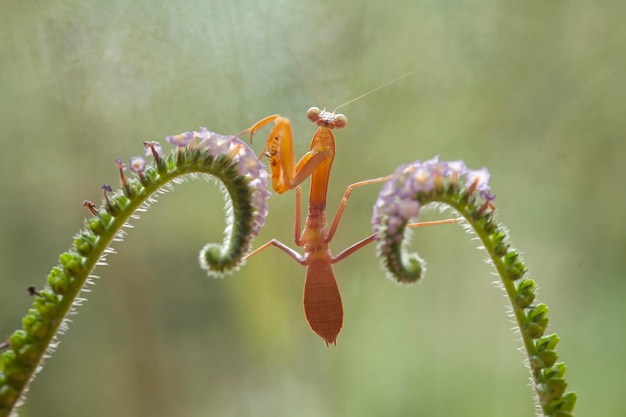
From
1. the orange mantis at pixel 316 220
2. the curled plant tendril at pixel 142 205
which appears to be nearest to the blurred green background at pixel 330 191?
the orange mantis at pixel 316 220

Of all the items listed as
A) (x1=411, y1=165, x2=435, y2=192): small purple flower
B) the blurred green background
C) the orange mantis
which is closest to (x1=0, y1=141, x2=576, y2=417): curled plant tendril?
(x1=411, y1=165, x2=435, y2=192): small purple flower

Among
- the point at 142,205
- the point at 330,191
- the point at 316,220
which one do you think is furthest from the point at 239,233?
the point at 330,191

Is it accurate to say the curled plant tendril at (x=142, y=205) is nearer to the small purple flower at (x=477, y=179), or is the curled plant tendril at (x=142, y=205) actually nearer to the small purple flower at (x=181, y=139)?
the small purple flower at (x=181, y=139)

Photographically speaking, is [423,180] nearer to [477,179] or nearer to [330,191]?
[477,179]

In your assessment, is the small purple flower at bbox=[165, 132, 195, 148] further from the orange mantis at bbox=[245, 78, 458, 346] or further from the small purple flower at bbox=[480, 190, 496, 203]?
the small purple flower at bbox=[480, 190, 496, 203]

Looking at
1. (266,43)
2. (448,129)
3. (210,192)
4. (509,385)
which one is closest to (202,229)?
(210,192)

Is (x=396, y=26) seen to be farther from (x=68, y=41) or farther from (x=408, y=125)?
(x=68, y=41)
